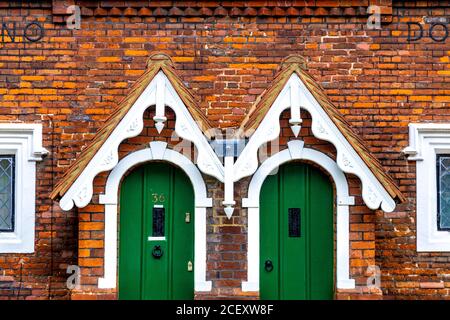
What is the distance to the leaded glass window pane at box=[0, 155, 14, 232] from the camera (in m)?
8.38

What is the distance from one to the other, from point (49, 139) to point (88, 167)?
56.4 inches

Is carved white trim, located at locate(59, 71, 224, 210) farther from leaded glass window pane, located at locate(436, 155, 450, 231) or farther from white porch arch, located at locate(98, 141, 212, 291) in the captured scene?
leaded glass window pane, located at locate(436, 155, 450, 231)

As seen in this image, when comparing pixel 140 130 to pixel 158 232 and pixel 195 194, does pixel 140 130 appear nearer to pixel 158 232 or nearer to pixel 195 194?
pixel 195 194

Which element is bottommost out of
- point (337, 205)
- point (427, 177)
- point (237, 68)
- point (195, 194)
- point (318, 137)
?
point (337, 205)

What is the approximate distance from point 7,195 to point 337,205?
4122 millimetres

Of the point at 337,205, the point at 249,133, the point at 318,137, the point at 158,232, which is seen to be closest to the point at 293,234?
the point at 337,205

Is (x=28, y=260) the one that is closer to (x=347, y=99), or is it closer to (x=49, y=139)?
(x=49, y=139)

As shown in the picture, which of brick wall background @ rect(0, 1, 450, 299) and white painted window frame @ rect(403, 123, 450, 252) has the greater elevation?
brick wall background @ rect(0, 1, 450, 299)

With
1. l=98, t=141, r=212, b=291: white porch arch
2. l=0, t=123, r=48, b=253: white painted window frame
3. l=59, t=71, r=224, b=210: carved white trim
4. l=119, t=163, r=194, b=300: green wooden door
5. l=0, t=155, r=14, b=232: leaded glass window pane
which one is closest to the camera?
l=59, t=71, r=224, b=210: carved white trim

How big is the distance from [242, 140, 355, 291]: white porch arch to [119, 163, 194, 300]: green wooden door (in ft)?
2.32

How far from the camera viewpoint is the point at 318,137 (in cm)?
737

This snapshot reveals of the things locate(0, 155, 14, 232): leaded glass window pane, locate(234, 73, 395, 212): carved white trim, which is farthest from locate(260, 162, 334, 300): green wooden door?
locate(0, 155, 14, 232): leaded glass window pane

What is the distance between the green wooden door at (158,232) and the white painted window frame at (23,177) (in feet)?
4.41
